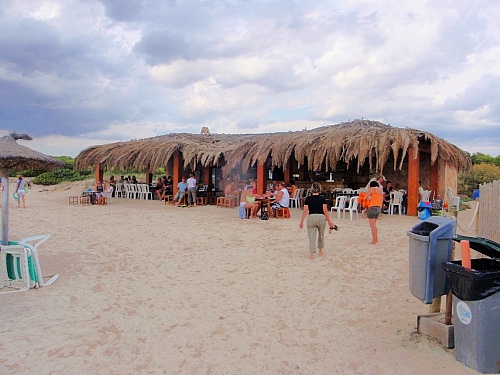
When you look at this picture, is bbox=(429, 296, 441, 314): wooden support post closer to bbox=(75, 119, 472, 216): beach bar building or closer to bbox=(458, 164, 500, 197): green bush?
bbox=(75, 119, 472, 216): beach bar building

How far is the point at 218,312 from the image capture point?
4145 mm

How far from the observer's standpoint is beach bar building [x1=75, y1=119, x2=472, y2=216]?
11953 millimetres

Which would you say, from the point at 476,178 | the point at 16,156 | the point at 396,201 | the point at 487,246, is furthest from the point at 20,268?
the point at 476,178

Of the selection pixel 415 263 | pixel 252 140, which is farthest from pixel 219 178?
pixel 415 263

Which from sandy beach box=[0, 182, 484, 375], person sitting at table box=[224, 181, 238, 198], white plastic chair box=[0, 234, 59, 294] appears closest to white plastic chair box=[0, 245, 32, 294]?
white plastic chair box=[0, 234, 59, 294]

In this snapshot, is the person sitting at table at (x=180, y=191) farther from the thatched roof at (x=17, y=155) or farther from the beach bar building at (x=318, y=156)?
the thatched roof at (x=17, y=155)

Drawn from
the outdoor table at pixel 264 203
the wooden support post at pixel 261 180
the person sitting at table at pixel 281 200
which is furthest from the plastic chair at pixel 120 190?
the person sitting at table at pixel 281 200

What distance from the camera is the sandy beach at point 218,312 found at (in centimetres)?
311

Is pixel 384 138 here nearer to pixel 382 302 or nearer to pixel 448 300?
pixel 382 302

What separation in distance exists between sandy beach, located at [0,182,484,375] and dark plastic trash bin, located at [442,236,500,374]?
0.21m

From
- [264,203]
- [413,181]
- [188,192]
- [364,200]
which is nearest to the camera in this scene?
[364,200]

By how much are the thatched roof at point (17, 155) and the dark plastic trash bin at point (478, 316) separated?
6.96m

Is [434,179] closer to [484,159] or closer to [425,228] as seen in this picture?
[425,228]

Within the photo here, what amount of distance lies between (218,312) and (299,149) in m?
9.65
